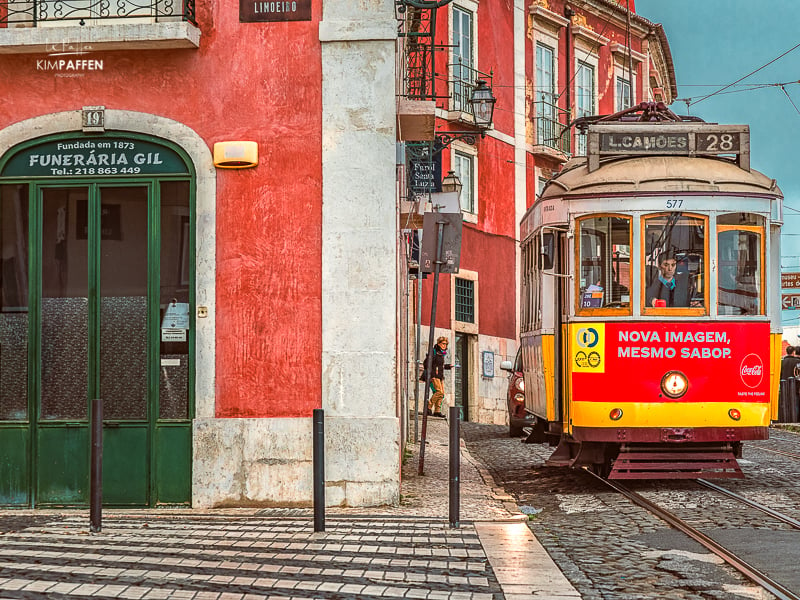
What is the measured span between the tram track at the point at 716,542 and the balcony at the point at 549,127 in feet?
63.3

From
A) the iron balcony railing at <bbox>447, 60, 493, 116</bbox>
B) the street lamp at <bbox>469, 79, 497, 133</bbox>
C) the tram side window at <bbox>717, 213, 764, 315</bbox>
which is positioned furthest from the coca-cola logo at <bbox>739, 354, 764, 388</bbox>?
the iron balcony railing at <bbox>447, 60, 493, 116</bbox>

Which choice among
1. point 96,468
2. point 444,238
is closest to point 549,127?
point 444,238

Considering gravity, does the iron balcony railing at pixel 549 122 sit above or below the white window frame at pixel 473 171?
above

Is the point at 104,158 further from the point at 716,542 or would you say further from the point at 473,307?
the point at 473,307

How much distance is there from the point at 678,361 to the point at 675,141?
229 centimetres

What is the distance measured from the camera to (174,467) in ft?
37.3

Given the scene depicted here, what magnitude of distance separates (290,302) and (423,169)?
881 cm

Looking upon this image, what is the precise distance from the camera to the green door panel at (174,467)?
37.2 feet

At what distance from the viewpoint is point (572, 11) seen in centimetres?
3438

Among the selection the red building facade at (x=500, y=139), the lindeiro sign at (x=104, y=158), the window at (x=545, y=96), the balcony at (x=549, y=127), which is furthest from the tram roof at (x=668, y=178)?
the window at (x=545, y=96)

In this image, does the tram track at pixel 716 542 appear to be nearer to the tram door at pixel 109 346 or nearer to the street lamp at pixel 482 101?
the tram door at pixel 109 346

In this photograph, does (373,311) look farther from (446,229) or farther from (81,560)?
(81,560)

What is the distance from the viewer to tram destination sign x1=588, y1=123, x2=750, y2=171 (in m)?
13.1

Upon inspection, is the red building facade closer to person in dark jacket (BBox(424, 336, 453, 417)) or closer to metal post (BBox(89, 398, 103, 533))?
person in dark jacket (BBox(424, 336, 453, 417))
